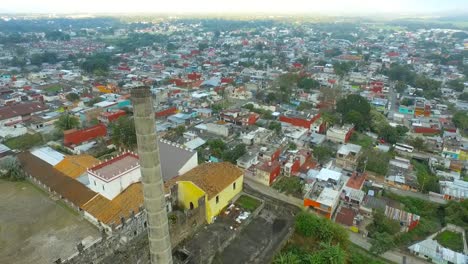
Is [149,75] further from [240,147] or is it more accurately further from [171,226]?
[171,226]

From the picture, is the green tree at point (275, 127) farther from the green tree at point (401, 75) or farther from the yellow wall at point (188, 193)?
the green tree at point (401, 75)

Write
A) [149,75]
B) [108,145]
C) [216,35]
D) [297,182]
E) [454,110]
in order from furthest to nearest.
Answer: [216,35], [149,75], [454,110], [108,145], [297,182]

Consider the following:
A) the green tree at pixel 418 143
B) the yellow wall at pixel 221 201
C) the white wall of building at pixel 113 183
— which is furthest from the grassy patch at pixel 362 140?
the white wall of building at pixel 113 183

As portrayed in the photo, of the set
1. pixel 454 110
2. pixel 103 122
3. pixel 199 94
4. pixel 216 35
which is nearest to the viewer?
pixel 103 122

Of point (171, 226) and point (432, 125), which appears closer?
point (171, 226)

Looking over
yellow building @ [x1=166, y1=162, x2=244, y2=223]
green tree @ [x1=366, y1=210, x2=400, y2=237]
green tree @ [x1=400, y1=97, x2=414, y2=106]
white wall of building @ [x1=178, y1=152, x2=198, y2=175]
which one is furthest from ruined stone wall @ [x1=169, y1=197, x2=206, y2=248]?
green tree @ [x1=400, y1=97, x2=414, y2=106]

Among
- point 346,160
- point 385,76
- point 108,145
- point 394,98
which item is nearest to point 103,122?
point 108,145
